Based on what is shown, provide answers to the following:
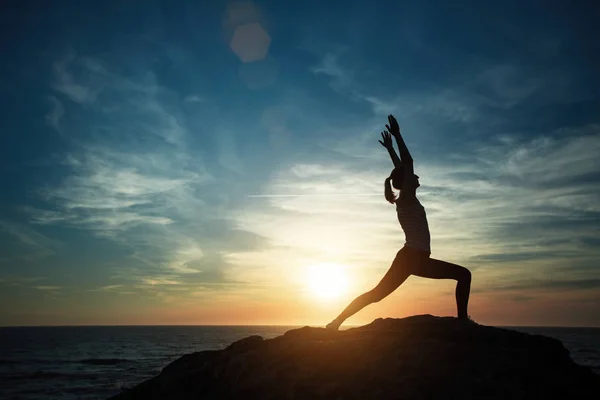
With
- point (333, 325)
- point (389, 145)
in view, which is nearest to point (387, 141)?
point (389, 145)

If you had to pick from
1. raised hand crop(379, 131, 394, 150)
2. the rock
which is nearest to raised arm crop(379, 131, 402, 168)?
raised hand crop(379, 131, 394, 150)

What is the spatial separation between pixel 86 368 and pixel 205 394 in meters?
57.6

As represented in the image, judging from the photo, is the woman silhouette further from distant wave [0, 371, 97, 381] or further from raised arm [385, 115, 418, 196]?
distant wave [0, 371, 97, 381]

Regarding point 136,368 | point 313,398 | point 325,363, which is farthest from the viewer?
point 136,368

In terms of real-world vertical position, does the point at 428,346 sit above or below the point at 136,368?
above

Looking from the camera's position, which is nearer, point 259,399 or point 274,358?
point 259,399

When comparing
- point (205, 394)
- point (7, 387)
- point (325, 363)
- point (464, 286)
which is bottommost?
point (7, 387)

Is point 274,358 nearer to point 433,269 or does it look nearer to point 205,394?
point 205,394

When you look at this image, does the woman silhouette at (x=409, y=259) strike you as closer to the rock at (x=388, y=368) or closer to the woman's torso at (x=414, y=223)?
the woman's torso at (x=414, y=223)

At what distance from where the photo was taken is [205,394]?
16.5ft

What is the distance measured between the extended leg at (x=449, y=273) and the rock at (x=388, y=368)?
17.7 inches

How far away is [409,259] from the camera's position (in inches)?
237

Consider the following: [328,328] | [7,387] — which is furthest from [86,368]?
[328,328]

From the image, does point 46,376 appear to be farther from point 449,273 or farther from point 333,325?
point 449,273
